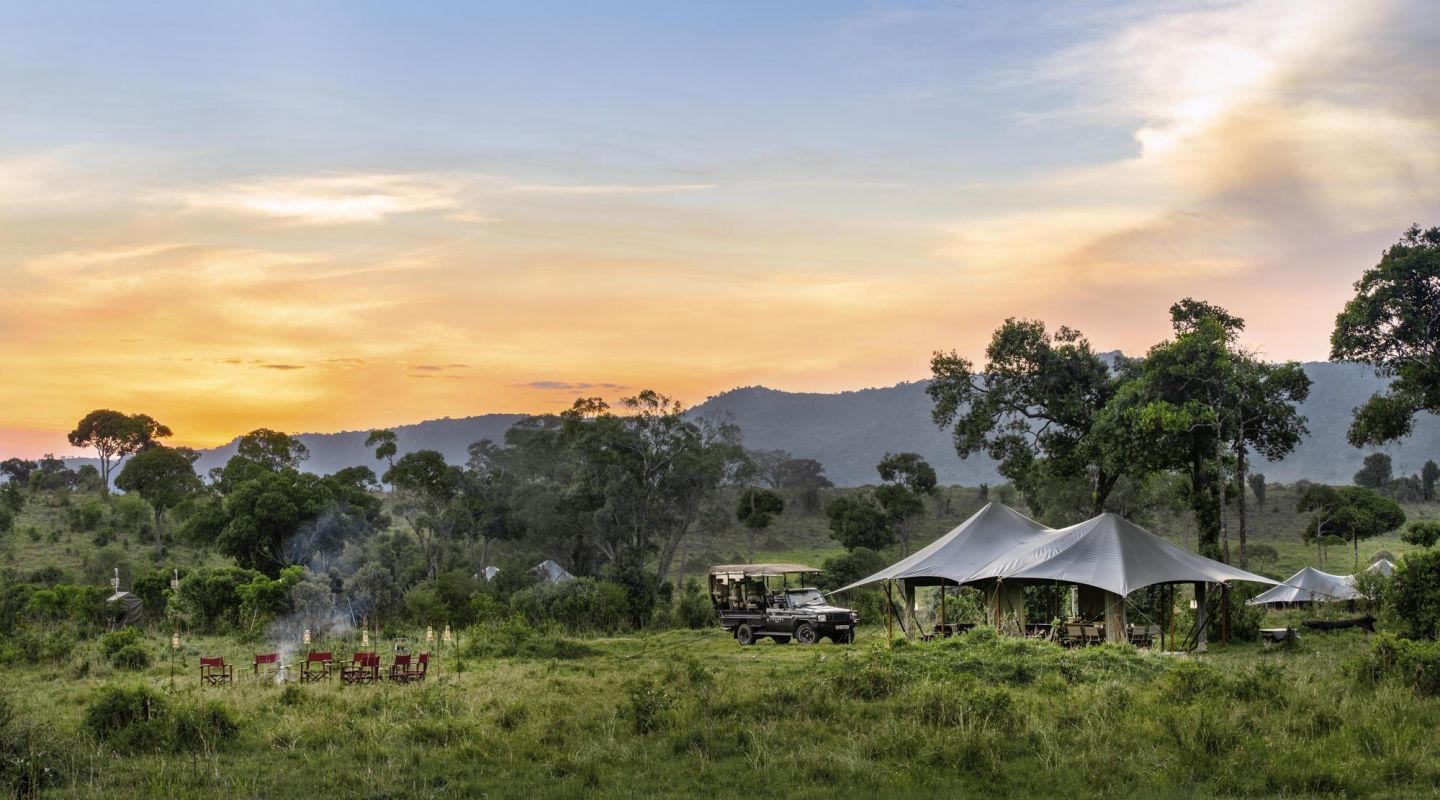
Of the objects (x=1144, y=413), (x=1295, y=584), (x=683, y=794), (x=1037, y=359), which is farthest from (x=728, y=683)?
(x=1295, y=584)

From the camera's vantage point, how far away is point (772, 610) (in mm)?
29516

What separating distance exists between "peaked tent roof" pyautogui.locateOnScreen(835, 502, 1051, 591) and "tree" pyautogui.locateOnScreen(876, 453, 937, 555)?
99.5ft

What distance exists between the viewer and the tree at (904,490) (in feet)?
208

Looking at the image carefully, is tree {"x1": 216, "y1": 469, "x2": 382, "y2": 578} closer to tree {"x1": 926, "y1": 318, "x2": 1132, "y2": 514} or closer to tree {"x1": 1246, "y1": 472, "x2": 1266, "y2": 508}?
tree {"x1": 926, "y1": 318, "x2": 1132, "y2": 514}

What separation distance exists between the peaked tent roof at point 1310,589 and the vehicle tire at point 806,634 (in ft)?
51.7

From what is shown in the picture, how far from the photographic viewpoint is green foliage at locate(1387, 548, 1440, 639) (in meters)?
23.2

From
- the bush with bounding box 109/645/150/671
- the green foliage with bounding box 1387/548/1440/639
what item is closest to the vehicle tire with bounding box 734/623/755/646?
the bush with bounding box 109/645/150/671

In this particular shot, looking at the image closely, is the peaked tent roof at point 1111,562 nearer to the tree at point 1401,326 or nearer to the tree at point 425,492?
the tree at point 1401,326

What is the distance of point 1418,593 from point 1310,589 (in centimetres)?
1344

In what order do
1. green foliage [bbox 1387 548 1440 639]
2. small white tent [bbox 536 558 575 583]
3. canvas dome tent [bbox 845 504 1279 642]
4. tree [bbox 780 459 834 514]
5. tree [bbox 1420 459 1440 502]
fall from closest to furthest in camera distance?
green foliage [bbox 1387 548 1440 639] < canvas dome tent [bbox 845 504 1279 642] < small white tent [bbox 536 558 575 583] < tree [bbox 1420 459 1440 502] < tree [bbox 780 459 834 514]

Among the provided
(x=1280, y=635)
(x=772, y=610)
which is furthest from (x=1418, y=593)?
(x=772, y=610)

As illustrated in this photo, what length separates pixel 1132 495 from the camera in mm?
63531

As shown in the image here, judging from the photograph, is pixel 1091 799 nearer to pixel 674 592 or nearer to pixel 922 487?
pixel 674 592

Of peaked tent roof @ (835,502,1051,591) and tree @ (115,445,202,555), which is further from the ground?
tree @ (115,445,202,555)
